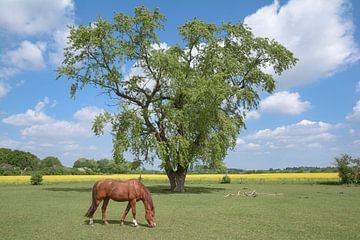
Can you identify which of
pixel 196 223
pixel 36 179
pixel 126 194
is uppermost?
pixel 36 179

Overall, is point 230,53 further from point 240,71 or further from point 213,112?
point 213,112

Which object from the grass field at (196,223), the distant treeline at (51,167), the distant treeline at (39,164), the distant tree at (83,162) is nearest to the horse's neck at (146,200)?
the grass field at (196,223)

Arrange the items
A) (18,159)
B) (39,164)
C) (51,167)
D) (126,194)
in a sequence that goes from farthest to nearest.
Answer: (39,164) → (18,159) → (51,167) → (126,194)

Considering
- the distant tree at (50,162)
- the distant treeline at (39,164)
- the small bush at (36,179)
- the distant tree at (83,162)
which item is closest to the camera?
the small bush at (36,179)

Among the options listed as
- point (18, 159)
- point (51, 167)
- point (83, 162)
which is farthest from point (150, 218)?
point (83, 162)

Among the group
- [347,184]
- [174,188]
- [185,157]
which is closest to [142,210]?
[185,157]

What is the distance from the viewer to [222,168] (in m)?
32.4

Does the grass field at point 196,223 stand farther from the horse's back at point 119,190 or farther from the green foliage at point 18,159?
the green foliage at point 18,159

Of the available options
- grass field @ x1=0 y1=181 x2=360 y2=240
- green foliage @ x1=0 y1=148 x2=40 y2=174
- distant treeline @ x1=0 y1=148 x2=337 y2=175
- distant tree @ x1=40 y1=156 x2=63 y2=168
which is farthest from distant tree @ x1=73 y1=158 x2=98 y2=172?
grass field @ x1=0 y1=181 x2=360 y2=240

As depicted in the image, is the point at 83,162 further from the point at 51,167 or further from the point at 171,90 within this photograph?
the point at 171,90

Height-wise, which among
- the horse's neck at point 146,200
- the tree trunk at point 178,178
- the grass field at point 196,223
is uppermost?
the tree trunk at point 178,178

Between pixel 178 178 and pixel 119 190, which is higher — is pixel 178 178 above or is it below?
above

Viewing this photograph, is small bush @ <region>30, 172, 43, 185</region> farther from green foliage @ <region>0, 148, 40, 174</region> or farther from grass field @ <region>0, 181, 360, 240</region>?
green foliage @ <region>0, 148, 40, 174</region>

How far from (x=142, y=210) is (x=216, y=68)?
752 inches
